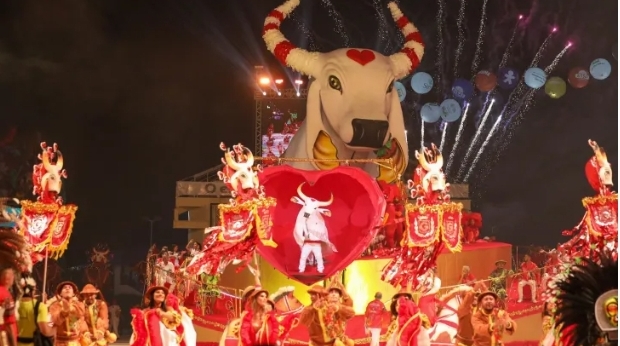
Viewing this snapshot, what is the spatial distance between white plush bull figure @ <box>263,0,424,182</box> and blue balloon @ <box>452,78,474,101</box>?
3.67 m

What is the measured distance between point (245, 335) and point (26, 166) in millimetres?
6733

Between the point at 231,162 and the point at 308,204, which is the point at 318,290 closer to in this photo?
the point at 231,162

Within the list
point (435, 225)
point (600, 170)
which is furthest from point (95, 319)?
point (600, 170)

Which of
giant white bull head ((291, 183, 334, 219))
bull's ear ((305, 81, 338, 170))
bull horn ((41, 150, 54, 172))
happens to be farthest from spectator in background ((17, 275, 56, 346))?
bull's ear ((305, 81, 338, 170))

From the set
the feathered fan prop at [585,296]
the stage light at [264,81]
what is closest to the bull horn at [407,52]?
the stage light at [264,81]

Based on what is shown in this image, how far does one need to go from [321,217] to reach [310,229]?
22 centimetres

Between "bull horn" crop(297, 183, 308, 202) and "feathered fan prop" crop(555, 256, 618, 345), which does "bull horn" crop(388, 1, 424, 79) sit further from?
"feathered fan prop" crop(555, 256, 618, 345)

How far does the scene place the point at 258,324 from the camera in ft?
22.9

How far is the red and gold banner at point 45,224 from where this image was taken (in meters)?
8.15

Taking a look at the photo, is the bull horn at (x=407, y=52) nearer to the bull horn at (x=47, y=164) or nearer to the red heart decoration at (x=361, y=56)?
the red heart decoration at (x=361, y=56)

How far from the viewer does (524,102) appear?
49.6 ft

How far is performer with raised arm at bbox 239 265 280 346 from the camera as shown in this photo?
6938 millimetres

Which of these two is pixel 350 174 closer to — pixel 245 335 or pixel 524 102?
pixel 245 335

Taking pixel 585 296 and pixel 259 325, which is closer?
Result: pixel 585 296
